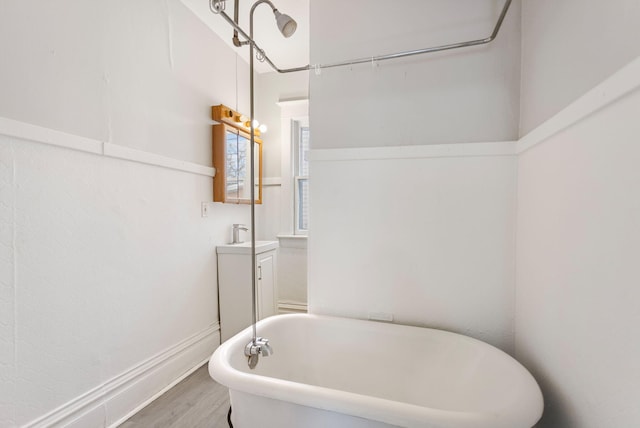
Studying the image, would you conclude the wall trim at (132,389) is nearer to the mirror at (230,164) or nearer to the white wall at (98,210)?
the white wall at (98,210)

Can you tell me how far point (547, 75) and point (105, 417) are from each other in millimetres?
2479

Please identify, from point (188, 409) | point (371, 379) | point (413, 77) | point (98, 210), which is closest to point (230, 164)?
point (98, 210)

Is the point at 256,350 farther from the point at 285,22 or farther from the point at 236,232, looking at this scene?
the point at 236,232

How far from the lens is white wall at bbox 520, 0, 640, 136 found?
692mm

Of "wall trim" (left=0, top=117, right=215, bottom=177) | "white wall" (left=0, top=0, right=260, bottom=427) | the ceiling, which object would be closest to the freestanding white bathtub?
"white wall" (left=0, top=0, right=260, bottom=427)

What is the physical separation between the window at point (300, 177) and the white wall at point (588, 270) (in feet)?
6.78

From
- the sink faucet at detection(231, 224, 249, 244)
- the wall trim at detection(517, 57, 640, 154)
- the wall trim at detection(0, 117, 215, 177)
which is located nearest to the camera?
the wall trim at detection(517, 57, 640, 154)

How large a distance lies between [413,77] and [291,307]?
7.62 ft

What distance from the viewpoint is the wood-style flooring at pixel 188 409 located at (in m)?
1.50

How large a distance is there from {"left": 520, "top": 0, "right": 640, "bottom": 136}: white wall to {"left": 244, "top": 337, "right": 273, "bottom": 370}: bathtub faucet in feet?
4.65

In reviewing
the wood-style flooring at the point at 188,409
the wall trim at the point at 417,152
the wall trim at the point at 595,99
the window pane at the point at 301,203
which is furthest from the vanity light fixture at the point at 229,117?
the wall trim at the point at 595,99

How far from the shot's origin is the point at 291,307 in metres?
2.91

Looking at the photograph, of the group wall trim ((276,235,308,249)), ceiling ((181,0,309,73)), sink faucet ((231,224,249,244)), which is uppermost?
ceiling ((181,0,309,73))

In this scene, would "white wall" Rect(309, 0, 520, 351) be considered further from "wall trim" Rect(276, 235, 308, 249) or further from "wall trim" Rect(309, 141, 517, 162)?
"wall trim" Rect(276, 235, 308, 249)
